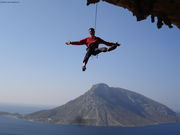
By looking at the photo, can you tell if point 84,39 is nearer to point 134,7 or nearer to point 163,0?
point 134,7

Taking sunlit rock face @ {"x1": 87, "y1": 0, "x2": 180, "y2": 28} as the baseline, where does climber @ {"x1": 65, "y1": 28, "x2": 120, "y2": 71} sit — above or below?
below

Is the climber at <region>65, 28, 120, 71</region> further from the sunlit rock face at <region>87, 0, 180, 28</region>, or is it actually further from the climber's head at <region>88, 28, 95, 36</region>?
the sunlit rock face at <region>87, 0, 180, 28</region>

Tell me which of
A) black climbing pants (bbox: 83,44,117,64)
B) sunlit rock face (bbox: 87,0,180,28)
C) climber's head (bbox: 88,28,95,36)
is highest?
sunlit rock face (bbox: 87,0,180,28)

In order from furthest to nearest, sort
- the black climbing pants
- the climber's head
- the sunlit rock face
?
the sunlit rock face
the black climbing pants
the climber's head

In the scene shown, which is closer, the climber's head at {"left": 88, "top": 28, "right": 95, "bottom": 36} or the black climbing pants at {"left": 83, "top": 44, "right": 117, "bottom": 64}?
the climber's head at {"left": 88, "top": 28, "right": 95, "bottom": 36}

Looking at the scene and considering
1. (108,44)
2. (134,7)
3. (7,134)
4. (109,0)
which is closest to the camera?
(108,44)

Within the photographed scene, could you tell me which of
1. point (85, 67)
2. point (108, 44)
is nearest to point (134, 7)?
point (108, 44)

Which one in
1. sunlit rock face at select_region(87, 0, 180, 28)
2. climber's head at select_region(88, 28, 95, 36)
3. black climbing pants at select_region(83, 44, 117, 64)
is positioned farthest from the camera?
sunlit rock face at select_region(87, 0, 180, 28)

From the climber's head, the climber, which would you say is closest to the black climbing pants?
the climber

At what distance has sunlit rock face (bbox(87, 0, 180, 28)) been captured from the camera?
27.4ft

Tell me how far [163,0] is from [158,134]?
164383 mm

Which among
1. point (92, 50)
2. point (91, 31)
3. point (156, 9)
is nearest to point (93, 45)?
point (92, 50)

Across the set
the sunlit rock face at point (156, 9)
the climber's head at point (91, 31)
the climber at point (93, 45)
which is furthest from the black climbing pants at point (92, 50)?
the sunlit rock face at point (156, 9)

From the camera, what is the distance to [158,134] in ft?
518
